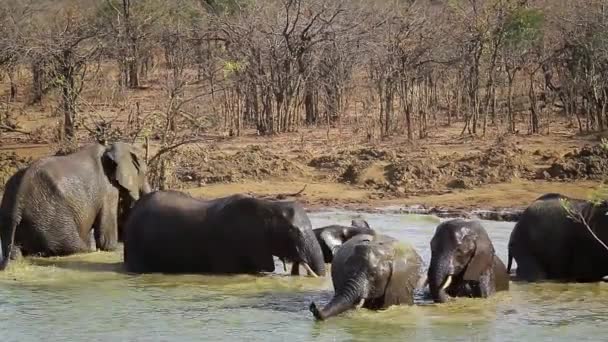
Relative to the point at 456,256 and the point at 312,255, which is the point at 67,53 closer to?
the point at 312,255

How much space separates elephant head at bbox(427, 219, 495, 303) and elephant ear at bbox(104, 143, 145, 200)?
15.3 feet

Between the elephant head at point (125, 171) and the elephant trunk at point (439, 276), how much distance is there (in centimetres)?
473

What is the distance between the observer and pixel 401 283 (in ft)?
31.3

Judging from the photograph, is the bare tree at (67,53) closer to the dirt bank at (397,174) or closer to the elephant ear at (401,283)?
the dirt bank at (397,174)

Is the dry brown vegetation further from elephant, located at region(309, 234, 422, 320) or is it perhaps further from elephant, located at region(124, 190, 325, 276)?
elephant, located at region(309, 234, 422, 320)

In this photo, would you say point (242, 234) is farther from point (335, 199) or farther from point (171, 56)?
point (171, 56)

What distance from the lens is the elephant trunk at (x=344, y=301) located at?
9125mm

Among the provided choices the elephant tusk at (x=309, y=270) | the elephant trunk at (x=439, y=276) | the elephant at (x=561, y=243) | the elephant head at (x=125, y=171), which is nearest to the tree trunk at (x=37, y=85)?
the elephant head at (x=125, y=171)

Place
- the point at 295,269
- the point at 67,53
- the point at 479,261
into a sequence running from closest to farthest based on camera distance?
the point at 479,261, the point at 295,269, the point at 67,53

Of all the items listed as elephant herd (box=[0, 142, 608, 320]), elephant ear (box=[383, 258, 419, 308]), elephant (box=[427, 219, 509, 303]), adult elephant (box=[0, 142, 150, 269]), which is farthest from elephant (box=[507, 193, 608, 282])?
adult elephant (box=[0, 142, 150, 269])

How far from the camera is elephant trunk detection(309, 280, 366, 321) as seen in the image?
912 centimetres

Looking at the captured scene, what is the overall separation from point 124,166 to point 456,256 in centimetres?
490

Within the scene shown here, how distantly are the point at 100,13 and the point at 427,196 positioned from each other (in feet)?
66.9

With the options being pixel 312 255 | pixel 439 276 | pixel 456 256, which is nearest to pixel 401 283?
pixel 439 276
